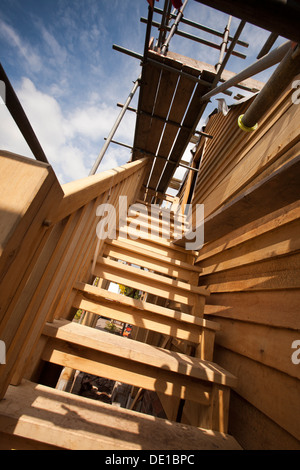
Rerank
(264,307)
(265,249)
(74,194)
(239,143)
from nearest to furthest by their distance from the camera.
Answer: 1. (74,194)
2. (264,307)
3. (265,249)
4. (239,143)

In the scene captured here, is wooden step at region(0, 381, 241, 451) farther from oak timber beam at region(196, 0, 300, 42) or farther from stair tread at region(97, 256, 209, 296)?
oak timber beam at region(196, 0, 300, 42)

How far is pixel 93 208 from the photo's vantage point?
158cm

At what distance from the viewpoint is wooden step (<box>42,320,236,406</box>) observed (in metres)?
1.29

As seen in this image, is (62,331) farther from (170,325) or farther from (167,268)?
(167,268)

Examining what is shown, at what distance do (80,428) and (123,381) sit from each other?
429mm

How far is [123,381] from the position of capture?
1306 millimetres

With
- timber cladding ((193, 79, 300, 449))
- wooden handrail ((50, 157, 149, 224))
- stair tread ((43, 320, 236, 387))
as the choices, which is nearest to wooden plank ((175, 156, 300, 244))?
timber cladding ((193, 79, 300, 449))

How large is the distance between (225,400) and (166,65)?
395 centimetres

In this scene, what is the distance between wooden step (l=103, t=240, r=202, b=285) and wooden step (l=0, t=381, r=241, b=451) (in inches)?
61.1

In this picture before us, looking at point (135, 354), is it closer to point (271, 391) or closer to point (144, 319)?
point (144, 319)

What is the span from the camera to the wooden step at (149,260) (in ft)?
8.48

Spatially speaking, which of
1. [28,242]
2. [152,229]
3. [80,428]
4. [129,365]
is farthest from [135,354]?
[152,229]

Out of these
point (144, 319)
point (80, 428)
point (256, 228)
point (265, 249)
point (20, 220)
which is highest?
point (256, 228)

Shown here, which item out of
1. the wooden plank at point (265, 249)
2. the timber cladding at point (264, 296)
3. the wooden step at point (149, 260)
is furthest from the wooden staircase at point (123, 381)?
the wooden plank at point (265, 249)
